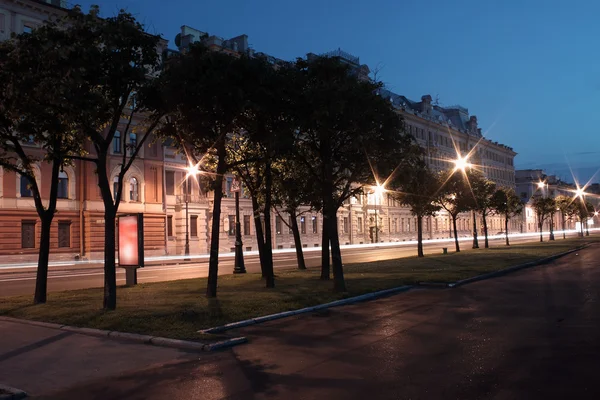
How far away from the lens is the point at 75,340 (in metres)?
10.3

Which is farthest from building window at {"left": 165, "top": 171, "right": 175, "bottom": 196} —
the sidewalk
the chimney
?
the chimney

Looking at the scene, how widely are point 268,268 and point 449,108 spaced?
96549mm

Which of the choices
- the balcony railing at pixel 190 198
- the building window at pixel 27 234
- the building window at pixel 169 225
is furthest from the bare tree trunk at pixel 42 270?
the building window at pixel 169 225

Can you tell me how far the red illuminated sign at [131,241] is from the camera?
1842 cm

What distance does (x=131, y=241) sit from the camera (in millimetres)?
18578

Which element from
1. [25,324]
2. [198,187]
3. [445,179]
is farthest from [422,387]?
[198,187]

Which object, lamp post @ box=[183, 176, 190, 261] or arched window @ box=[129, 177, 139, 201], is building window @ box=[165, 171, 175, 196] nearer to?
lamp post @ box=[183, 176, 190, 261]

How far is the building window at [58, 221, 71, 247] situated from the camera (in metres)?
42.4

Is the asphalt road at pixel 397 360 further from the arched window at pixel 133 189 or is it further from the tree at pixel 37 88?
the arched window at pixel 133 189

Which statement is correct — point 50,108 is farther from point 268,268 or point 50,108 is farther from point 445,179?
point 445,179

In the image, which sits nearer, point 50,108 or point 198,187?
point 50,108

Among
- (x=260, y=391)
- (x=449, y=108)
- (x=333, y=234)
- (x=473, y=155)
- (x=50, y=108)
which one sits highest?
(x=449, y=108)

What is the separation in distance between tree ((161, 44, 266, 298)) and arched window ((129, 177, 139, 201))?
111 ft

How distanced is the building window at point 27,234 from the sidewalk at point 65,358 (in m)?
31.9
